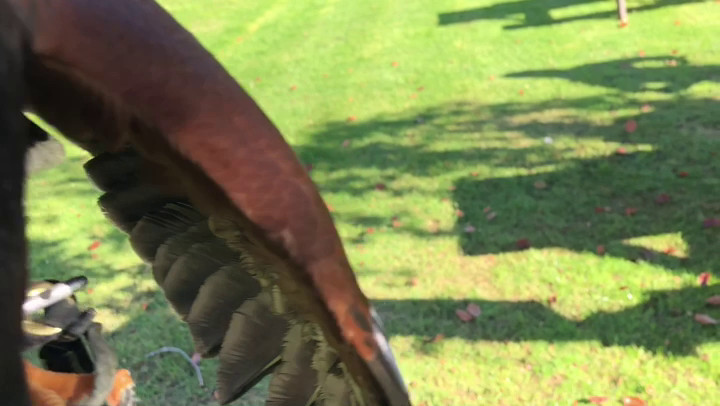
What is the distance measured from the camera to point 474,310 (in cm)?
353

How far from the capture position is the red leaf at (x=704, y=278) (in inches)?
134

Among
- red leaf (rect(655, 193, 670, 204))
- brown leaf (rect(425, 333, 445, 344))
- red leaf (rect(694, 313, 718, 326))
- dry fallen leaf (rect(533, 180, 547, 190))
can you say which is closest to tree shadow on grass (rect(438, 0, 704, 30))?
dry fallen leaf (rect(533, 180, 547, 190))

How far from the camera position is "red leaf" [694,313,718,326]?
3.14m

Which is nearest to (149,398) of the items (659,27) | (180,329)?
(180,329)

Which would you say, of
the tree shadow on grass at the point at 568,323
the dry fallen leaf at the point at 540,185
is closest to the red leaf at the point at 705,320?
the tree shadow on grass at the point at 568,323

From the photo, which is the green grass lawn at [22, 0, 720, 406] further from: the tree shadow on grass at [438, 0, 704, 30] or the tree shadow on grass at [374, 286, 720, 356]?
the tree shadow on grass at [438, 0, 704, 30]

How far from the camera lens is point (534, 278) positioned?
370 centimetres

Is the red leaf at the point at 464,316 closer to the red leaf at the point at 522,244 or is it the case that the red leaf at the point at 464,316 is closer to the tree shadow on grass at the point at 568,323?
the tree shadow on grass at the point at 568,323

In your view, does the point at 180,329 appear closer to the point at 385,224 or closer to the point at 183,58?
the point at 385,224

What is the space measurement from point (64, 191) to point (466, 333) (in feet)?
13.1

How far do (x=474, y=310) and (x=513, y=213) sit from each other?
3.31 ft

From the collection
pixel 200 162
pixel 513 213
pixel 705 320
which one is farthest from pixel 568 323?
pixel 200 162

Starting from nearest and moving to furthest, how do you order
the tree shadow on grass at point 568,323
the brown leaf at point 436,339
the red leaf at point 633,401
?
1. the red leaf at point 633,401
2. the tree shadow on grass at point 568,323
3. the brown leaf at point 436,339

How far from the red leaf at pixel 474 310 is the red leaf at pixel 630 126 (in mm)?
2455
